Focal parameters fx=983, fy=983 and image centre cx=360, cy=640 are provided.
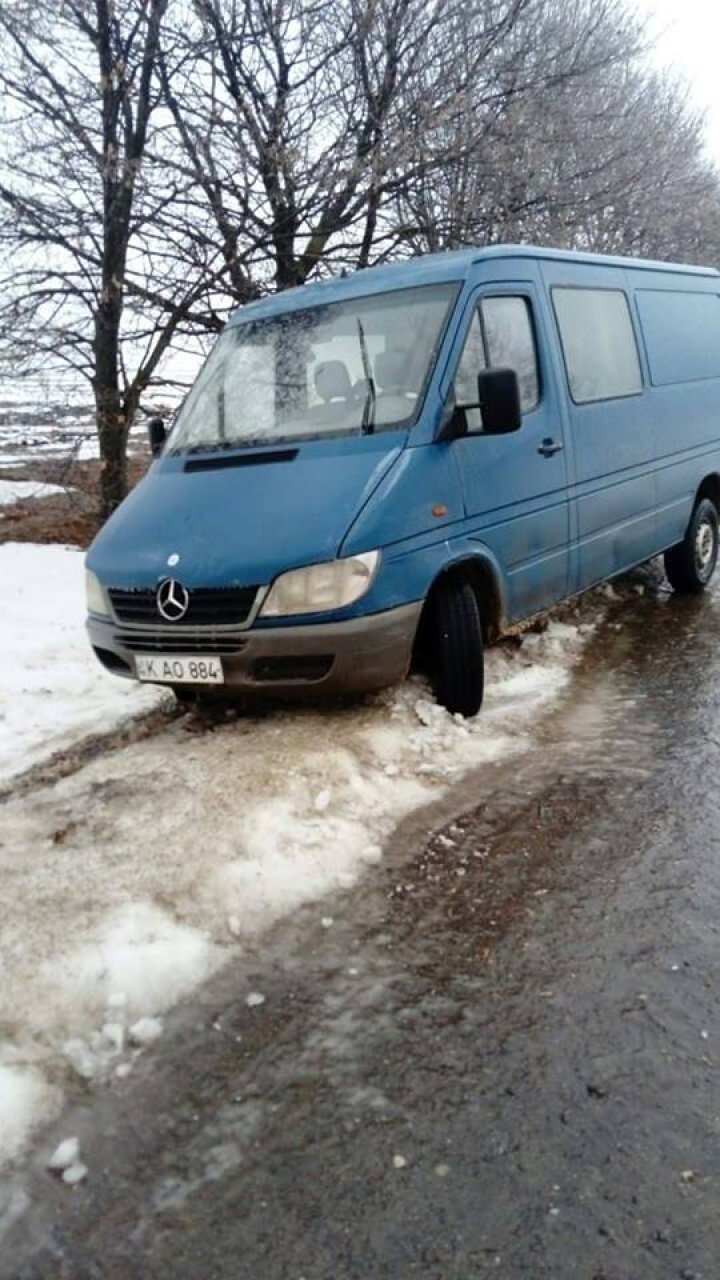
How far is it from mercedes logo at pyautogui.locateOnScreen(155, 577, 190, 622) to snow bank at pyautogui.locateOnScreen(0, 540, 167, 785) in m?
1.01

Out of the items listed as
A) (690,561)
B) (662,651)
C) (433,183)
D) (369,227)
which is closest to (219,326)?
(369,227)

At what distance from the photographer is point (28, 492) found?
1560 cm

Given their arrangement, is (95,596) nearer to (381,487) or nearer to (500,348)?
(381,487)

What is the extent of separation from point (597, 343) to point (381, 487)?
270cm

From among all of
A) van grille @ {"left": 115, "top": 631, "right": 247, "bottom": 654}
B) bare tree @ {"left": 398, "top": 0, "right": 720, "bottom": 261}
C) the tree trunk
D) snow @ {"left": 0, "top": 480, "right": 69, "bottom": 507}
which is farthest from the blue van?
snow @ {"left": 0, "top": 480, "right": 69, "bottom": 507}

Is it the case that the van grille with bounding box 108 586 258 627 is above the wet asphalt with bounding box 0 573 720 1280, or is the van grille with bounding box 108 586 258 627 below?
above

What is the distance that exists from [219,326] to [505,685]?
706 centimetres

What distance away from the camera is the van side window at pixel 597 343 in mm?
5867

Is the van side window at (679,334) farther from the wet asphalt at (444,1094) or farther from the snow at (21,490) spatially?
the snow at (21,490)

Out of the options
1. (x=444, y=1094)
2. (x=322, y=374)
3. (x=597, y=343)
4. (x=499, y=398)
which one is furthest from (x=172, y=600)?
(x=597, y=343)

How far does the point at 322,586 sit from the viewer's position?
412 cm

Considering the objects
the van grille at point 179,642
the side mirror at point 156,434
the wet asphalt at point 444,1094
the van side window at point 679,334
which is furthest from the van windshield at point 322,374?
the van side window at point 679,334

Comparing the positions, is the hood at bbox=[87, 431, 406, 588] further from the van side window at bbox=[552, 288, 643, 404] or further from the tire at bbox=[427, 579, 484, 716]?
the van side window at bbox=[552, 288, 643, 404]

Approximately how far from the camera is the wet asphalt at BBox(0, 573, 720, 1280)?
200 centimetres
